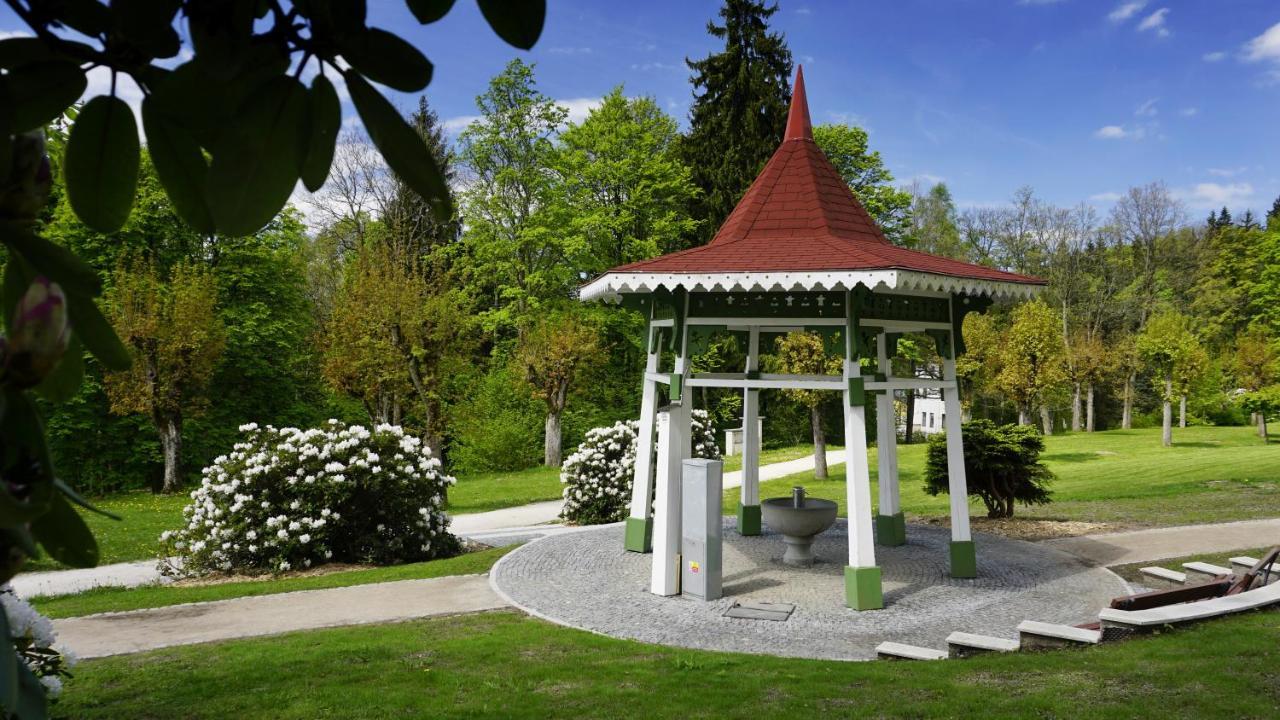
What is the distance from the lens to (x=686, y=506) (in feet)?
28.6

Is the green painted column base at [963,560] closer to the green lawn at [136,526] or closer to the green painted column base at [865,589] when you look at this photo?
the green painted column base at [865,589]

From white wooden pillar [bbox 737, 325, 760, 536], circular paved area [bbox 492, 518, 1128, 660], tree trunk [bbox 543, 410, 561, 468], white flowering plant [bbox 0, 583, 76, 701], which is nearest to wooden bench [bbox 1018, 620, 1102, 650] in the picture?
circular paved area [bbox 492, 518, 1128, 660]

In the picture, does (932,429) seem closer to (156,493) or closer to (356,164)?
(356,164)

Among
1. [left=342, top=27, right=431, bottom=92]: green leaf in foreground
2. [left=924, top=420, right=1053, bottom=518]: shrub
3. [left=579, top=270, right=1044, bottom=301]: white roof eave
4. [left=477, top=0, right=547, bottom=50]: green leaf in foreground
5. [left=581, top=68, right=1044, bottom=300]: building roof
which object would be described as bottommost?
[left=924, top=420, right=1053, bottom=518]: shrub

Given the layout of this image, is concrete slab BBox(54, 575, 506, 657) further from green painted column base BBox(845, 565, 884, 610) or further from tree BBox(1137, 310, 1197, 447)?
tree BBox(1137, 310, 1197, 447)

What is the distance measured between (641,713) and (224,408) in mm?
24968

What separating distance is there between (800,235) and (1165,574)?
5944mm

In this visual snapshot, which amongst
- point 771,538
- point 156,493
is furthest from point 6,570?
point 156,493

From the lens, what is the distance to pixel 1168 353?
→ 1228 inches

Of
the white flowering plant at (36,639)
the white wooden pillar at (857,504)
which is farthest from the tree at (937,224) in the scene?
the white flowering plant at (36,639)

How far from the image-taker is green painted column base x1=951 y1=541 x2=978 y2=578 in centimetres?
932

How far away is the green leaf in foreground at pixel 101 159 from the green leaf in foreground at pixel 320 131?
0.88 ft

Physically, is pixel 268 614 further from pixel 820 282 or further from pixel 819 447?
pixel 819 447

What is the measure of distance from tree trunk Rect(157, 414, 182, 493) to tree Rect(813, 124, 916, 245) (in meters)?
22.1
